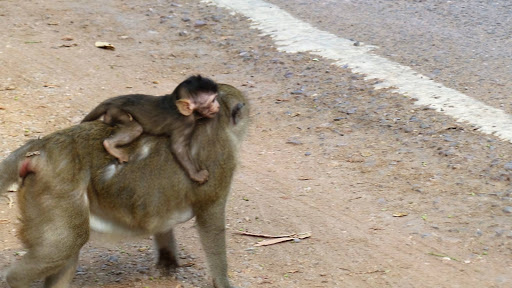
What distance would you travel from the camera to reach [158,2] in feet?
45.0

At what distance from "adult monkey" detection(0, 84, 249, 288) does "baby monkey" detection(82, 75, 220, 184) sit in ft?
0.22

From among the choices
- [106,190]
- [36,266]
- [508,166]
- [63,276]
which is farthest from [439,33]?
[36,266]

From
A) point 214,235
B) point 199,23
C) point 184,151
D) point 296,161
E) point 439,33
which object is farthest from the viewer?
point 199,23

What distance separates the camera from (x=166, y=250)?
622 cm

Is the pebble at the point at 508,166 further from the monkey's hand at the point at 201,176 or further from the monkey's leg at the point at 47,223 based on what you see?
the monkey's leg at the point at 47,223

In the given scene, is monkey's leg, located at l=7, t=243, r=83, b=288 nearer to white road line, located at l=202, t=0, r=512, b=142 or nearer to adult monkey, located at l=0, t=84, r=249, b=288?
adult monkey, located at l=0, t=84, r=249, b=288

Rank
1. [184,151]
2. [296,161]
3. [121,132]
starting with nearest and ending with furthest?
[121,132]
[184,151]
[296,161]

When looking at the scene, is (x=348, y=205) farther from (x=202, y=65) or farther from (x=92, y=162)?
(x=202, y=65)

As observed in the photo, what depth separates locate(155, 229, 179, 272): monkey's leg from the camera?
6.20 m

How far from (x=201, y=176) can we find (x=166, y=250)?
0.92 meters

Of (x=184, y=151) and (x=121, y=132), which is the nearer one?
(x=121, y=132)

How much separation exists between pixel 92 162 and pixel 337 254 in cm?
238

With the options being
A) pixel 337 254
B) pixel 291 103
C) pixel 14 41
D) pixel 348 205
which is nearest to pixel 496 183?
pixel 348 205

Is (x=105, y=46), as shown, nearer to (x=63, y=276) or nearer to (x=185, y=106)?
(x=185, y=106)
